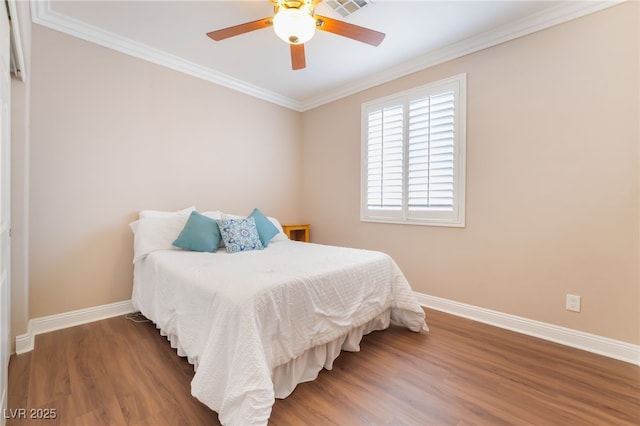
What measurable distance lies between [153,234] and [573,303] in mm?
3537

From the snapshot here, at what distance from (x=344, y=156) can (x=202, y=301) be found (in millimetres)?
2752

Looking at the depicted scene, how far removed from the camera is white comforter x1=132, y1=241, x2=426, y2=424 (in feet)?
4.42

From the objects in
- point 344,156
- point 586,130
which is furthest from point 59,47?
point 586,130

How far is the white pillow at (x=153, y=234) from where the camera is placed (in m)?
2.56

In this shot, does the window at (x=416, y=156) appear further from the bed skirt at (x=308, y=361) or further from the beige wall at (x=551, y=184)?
the bed skirt at (x=308, y=361)

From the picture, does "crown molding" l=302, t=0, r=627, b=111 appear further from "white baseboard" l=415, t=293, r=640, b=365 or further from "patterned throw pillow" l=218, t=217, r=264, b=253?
"white baseboard" l=415, t=293, r=640, b=365

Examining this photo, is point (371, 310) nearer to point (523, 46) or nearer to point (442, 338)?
point (442, 338)

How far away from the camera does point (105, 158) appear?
2.68 metres

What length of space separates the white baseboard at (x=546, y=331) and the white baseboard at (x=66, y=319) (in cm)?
310

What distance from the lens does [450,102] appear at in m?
2.88

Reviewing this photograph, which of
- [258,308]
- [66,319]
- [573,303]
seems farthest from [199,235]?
[573,303]

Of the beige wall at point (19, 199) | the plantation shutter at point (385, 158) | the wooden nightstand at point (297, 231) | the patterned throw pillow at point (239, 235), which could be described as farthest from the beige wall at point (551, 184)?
the beige wall at point (19, 199)

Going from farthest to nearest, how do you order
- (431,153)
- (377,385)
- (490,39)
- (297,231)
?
(297,231)
(431,153)
(490,39)
(377,385)

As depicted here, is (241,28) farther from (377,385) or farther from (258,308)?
(377,385)
